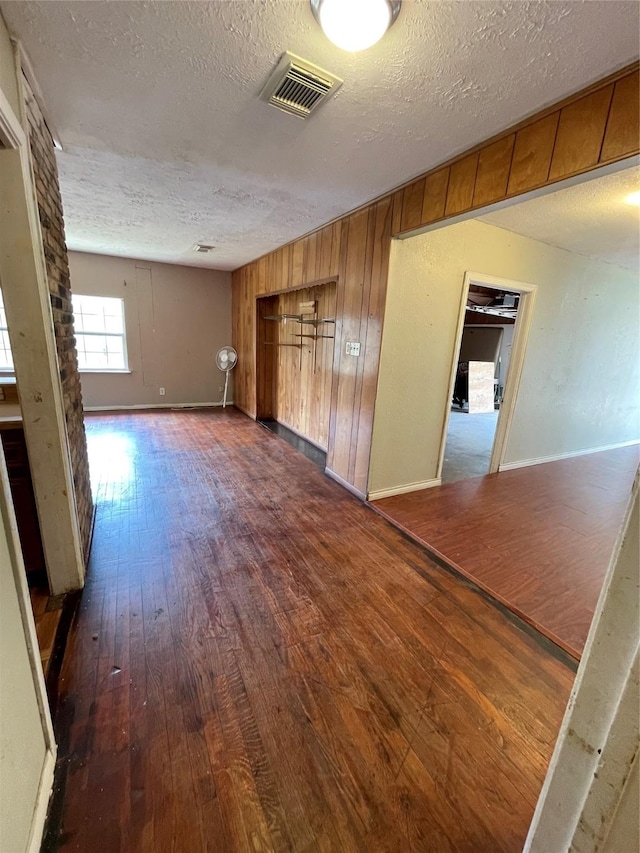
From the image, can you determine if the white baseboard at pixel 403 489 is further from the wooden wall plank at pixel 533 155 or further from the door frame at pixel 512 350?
the wooden wall plank at pixel 533 155

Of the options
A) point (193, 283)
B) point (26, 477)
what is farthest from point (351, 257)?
point (193, 283)

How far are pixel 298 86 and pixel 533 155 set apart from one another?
115 centimetres

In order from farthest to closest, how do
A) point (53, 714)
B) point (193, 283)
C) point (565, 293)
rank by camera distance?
point (193, 283), point (565, 293), point (53, 714)

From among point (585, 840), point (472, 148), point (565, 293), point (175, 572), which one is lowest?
point (175, 572)

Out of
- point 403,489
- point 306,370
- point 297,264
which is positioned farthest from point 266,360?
point 403,489

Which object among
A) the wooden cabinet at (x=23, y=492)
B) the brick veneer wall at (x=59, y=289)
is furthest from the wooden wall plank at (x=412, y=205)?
the wooden cabinet at (x=23, y=492)

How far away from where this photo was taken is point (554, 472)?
13.6ft

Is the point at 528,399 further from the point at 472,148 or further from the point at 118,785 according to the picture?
the point at 118,785

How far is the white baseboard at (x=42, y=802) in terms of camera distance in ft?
3.01

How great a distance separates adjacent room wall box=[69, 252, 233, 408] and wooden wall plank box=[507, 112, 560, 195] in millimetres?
5522

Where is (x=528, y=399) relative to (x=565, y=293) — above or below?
below

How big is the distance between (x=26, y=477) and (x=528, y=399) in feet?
15.0

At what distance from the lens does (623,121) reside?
4.43 ft

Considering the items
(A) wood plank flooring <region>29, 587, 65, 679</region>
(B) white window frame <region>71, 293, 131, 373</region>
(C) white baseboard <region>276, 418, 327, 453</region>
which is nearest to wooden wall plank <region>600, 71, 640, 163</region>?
(A) wood plank flooring <region>29, 587, 65, 679</region>
